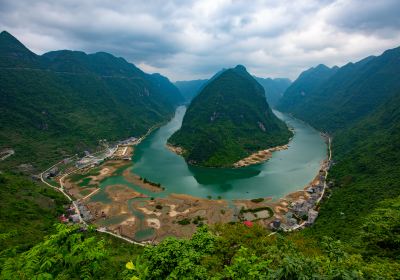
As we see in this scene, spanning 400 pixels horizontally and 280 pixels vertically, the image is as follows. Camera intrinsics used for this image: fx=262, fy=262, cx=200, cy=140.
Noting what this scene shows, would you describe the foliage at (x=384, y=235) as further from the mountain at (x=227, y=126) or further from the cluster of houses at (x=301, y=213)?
the mountain at (x=227, y=126)

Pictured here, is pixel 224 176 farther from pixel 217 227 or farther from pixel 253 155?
pixel 217 227

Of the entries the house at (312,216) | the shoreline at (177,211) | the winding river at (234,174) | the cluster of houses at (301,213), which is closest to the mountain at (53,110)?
the winding river at (234,174)

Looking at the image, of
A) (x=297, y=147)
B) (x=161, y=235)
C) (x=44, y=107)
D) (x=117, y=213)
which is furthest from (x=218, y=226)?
(x=44, y=107)

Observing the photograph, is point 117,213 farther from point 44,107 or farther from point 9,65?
point 9,65

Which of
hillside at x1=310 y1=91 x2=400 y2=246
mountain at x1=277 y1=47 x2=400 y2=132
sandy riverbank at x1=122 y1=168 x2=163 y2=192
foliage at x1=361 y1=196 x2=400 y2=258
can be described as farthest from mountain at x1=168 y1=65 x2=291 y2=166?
foliage at x1=361 y1=196 x2=400 y2=258

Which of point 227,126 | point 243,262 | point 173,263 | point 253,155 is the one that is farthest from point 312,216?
point 227,126

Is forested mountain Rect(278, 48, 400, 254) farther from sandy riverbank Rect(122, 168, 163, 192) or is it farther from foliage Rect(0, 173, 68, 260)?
foliage Rect(0, 173, 68, 260)
